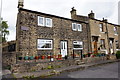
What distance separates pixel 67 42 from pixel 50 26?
3.37m

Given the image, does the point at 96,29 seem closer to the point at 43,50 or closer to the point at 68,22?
the point at 68,22

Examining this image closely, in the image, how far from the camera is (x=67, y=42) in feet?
47.0

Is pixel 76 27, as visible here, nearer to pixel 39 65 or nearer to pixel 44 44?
pixel 44 44

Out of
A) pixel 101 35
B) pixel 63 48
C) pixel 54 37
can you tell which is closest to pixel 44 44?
pixel 54 37

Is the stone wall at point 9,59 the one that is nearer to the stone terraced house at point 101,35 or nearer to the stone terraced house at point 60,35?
the stone terraced house at point 60,35

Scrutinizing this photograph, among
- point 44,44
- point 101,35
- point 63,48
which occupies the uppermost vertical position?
point 101,35

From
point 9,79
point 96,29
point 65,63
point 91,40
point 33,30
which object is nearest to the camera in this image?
point 9,79

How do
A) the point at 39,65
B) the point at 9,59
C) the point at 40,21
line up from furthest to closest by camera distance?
1. the point at 40,21
2. the point at 9,59
3. the point at 39,65

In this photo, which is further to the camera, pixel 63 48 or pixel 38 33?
pixel 63 48

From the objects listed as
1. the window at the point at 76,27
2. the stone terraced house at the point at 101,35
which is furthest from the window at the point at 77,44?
the window at the point at 76,27

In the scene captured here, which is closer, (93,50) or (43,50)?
(43,50)

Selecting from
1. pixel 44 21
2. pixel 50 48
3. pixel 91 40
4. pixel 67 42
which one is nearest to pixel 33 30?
pixel 44 21

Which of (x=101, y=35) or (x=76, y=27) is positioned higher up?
(x=76, y=27)

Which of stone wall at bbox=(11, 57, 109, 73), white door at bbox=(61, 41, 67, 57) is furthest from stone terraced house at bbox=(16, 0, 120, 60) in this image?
stone wall at bbox=(11, 57, 109, 73)
